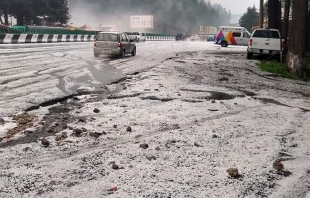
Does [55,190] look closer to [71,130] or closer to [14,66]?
[71,130]

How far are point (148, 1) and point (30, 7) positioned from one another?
90727 millimetres

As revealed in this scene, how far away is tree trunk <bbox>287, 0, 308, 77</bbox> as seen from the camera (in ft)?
44.5

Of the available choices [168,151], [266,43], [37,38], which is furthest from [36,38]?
[168,151]

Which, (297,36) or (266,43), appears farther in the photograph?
(266,43)

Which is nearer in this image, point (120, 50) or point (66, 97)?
point (66, 97)

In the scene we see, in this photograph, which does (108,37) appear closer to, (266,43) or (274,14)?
(266,43)

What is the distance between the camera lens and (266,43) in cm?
1942

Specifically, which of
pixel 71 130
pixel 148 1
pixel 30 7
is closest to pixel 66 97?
pixel 71 130

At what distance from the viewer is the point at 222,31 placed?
135 feet

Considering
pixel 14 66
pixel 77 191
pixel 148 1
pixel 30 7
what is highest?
pixel 148 1

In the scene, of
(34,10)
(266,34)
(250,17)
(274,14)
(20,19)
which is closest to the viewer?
(266,34)

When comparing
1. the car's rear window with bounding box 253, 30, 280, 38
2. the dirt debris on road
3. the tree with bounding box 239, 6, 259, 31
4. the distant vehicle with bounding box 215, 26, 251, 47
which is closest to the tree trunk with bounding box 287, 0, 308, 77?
the car's rear window with bounding box 253, 30, 280, 38

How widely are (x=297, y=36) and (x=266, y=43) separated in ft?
19.2

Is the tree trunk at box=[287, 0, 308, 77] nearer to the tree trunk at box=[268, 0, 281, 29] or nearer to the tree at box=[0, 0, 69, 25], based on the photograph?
the tree trunk at box=[268, 0, 281, 29]
